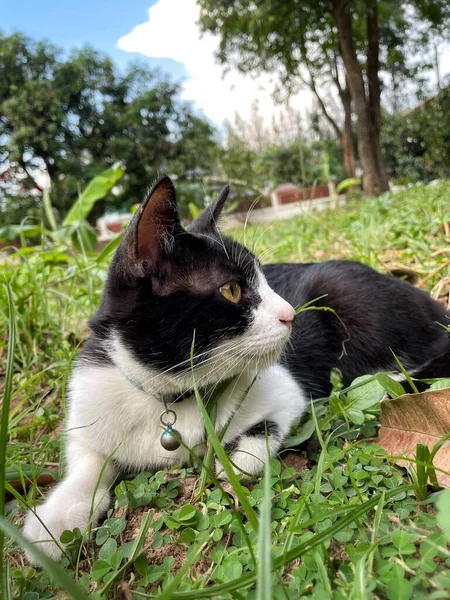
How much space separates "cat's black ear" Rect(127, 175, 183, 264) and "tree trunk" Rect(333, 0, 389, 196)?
285 inches

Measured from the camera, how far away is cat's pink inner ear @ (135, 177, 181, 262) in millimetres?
967

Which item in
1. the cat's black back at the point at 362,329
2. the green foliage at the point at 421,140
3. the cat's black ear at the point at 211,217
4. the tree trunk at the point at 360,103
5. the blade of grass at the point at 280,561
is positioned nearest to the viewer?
the blade of grass at the point at 280,561

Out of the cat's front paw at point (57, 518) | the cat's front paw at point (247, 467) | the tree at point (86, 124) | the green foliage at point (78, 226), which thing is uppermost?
the tree at point (86, 124)

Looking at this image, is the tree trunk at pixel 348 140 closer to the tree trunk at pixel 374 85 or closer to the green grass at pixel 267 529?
the tree trunk at pixel 374 85

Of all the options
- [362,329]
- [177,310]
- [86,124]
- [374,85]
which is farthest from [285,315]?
[86,124]

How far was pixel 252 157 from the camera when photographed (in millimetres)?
12789

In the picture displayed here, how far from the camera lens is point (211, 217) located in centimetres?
133

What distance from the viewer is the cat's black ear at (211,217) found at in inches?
52.2

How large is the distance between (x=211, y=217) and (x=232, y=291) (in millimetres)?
353

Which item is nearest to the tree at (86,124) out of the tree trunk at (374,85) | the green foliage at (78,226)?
the tree trunk at (374,85)

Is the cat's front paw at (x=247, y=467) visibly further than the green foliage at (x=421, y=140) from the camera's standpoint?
No

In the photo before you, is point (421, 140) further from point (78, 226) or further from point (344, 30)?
point (78, 226)

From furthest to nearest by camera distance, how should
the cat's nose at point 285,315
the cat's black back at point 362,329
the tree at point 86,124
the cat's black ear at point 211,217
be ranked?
the tree at point 86,124 → the cat's black back at point 362,329 → the cat's black ear at point 211,217 → the cat's nose at point 285,315

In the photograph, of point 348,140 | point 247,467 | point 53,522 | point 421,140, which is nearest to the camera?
point 53,522
